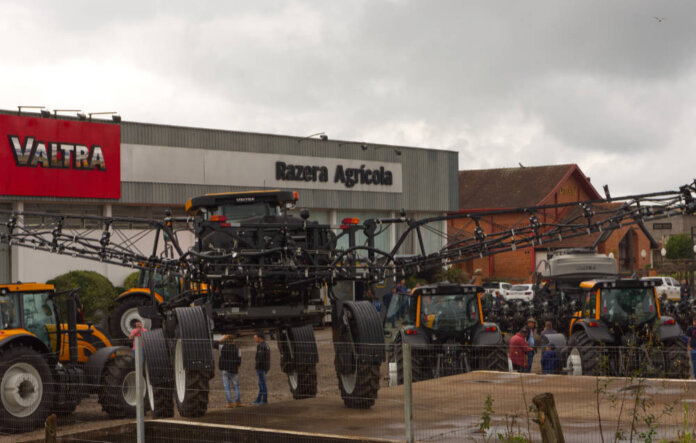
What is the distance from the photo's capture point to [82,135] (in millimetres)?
35031

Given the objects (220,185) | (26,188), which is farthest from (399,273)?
(220,185)

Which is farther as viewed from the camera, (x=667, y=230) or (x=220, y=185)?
(x=667, y=230)

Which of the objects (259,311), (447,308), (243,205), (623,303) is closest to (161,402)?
(259,311)

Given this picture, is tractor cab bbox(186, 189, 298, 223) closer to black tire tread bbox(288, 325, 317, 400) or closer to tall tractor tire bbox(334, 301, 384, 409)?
black tire tread bbox(288, 325, 317, 400)

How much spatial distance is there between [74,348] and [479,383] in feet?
24.5

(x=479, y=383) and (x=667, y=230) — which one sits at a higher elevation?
(x=667, y=230)

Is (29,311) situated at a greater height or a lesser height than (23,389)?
greater

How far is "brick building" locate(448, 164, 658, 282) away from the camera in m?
60.6

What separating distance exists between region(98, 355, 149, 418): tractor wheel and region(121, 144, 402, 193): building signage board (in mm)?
17780

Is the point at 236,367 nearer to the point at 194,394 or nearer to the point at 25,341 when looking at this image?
the point at 194,394

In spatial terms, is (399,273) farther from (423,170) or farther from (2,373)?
(423,170)

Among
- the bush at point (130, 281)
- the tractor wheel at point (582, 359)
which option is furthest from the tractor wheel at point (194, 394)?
the bush at point (130, 281)

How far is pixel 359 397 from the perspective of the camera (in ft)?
42.5

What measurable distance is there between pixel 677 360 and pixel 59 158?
81.7 feet
